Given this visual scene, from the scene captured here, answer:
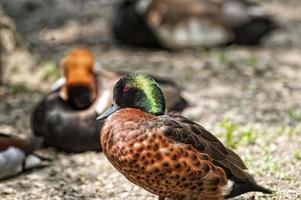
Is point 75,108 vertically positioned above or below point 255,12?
below

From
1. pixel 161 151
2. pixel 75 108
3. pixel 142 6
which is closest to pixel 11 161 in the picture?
pixel 75 108

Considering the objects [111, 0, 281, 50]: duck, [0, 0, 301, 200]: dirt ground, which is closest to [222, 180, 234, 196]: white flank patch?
[0, 0, 301, 200]: dirt ground

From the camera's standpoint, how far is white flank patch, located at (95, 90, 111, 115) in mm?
5992

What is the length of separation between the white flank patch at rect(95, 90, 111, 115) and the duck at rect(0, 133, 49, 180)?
61cm

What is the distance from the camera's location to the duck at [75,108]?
19.6 feet

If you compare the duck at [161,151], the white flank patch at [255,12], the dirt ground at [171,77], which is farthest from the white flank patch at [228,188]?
the white flank patch at [255,12]

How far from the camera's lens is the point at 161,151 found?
12.9 ft

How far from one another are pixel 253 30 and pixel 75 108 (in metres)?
3.71

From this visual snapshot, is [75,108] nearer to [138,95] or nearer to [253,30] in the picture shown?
[138,95]

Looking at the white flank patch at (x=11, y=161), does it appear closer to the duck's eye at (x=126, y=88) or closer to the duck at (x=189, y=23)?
the duck's eye at (x=126, y=88)

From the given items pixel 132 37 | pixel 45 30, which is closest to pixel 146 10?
pixel 132 37

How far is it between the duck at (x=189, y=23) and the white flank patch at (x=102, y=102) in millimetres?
2911

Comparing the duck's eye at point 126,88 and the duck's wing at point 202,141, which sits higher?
the duck's eye at point 126,88

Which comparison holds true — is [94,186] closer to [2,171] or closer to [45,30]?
[2,171]
